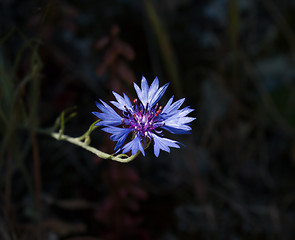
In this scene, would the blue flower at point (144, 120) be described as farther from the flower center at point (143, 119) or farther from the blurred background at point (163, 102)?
the blurred background at point (163, 102)

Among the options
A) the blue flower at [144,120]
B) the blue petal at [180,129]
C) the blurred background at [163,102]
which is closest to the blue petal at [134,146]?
the blue flower at [144,120]

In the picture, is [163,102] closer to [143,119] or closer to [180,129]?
[143,119]

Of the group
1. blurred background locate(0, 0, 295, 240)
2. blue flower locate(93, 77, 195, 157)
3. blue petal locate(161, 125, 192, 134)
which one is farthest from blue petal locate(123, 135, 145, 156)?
blurred background locate(0, 0, 295, 240)

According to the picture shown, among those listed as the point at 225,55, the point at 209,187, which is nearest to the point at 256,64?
the point at 225,55

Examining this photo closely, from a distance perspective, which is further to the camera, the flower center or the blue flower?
the flower center

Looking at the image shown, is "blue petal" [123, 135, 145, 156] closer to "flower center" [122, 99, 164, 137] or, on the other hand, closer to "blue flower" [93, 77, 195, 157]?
"blue flower" [93, 77, 195, 157]
